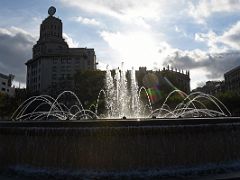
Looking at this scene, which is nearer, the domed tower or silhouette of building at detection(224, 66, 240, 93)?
silhouette of building at detection(224, 66, 240, 93)

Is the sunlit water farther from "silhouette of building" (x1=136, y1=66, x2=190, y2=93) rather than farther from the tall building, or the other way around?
the tall building

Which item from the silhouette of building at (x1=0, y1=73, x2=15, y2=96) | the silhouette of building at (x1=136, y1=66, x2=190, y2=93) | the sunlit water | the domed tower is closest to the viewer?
the sunlit water

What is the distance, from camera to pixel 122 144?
38.2 ft

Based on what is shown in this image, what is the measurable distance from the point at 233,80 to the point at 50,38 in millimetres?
70503

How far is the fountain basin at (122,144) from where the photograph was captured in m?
11.6

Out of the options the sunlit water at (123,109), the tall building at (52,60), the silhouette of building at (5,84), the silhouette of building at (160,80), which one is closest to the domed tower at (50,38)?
the tall building at (52,60)

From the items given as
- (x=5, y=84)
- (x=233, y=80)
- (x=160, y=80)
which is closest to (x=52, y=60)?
(x=5, y=84)

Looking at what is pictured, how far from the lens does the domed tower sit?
131m

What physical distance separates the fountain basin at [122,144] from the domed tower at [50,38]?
393 feet

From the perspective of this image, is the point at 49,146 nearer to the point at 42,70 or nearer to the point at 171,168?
the point at 171,168

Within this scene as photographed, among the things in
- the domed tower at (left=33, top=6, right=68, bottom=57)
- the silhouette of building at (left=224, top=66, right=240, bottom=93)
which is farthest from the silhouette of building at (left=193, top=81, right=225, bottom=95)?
the domed tower at (left=33, top=6, right=68, bottom=57)

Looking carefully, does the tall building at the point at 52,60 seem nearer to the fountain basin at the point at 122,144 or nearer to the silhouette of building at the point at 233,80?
the silhouette of building at the point at 233,80

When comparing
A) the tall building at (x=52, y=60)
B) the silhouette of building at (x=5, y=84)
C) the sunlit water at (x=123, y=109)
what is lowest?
the sunlit water at (x=123, y=109)

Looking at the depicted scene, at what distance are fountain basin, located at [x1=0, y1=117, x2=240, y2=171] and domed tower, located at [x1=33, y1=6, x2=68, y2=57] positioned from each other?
393ft
